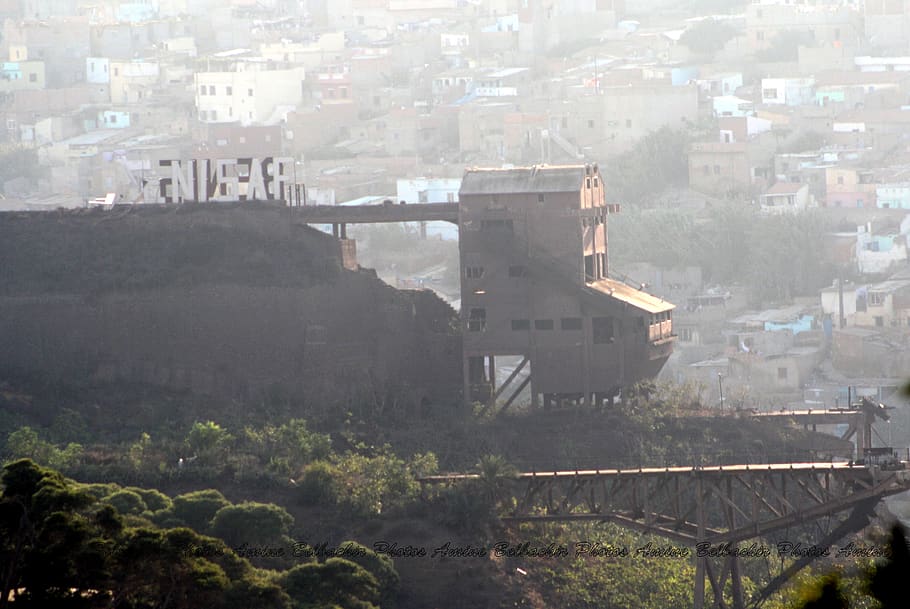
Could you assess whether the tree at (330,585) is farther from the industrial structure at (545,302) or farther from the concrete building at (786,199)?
the concrete building at (786,199)

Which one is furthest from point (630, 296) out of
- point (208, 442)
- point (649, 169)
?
point (649, 169)

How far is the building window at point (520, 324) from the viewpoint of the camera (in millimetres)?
54312

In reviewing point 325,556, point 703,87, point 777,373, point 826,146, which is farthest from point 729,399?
point 703,87

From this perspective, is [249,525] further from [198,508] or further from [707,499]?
[707,499]

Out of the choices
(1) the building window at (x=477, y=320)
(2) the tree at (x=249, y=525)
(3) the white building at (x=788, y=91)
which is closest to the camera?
(2) the tree at (x=249, y=525)

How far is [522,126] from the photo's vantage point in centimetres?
10100

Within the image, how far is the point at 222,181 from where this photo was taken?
A: 58906mm

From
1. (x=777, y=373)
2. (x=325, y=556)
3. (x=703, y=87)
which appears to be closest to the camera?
(x=325, y=556)

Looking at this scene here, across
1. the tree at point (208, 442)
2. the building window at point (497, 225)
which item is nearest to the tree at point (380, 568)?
the tree at point (208, 442)

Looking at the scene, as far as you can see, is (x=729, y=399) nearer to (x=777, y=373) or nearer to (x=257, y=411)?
(x=777, y=373)

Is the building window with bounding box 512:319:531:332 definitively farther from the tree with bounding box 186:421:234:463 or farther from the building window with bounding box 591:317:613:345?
the tree with bounding box 186:421:234:463

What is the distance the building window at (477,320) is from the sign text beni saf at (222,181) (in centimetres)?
662

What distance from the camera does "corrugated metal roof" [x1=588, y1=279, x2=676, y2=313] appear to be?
5419 cm

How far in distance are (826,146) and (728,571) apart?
181 ft
